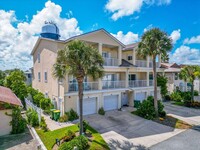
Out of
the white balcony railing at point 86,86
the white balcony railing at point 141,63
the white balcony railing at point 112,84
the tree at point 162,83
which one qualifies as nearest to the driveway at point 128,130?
the white balcony railing at point 86,86

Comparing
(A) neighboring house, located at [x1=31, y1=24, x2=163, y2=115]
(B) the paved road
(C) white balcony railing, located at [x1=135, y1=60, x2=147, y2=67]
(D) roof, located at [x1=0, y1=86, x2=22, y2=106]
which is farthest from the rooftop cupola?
(B) the paved road

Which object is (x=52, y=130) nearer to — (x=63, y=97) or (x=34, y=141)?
(x=34, y=141)

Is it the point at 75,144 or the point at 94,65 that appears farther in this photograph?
the point at 94,65

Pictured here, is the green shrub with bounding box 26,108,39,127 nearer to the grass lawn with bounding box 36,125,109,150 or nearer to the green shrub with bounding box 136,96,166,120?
the grass lawn with bounding box 36,125,109,150

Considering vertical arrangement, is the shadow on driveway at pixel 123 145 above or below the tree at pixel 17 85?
below

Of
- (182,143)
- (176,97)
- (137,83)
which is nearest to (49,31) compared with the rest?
(137,83)

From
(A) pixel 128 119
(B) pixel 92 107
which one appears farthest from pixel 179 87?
(B) pixel 92 107

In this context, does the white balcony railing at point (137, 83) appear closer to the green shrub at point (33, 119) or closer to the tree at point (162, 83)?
the tree at point (162, 83)

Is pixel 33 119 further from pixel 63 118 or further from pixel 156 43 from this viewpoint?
pixel 156 43
